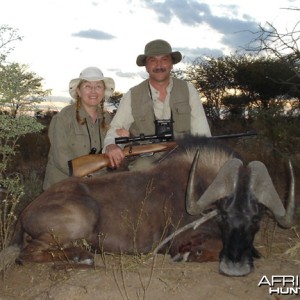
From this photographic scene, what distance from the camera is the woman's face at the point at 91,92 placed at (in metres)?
5.95

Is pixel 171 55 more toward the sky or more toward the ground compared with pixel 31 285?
more toward the sky

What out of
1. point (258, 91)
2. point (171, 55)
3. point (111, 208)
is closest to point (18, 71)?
point (171, 55)

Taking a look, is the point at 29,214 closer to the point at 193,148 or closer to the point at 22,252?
the point at 22,252

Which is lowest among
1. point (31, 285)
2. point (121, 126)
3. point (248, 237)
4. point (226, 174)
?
point (31, 285)

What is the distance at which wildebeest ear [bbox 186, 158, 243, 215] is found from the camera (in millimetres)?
4137

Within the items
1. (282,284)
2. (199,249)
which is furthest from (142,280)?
(282,284)

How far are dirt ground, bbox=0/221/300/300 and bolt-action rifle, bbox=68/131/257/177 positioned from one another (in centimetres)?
95

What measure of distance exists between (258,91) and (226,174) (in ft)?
56.0

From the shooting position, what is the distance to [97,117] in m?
6.19

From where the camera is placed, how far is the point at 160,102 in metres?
6.23

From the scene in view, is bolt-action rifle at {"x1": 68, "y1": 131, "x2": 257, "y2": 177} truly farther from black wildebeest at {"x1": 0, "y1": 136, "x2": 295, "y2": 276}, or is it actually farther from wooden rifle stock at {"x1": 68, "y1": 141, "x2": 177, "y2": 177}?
black wildebeest at {"x1": 0, "y1": 136, "x2": 295, "y2": 276}

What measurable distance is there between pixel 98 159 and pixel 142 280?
1640 millimetres

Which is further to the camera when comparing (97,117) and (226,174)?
(97,117)

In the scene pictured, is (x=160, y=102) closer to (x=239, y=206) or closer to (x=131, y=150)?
(x=131, y=150)
